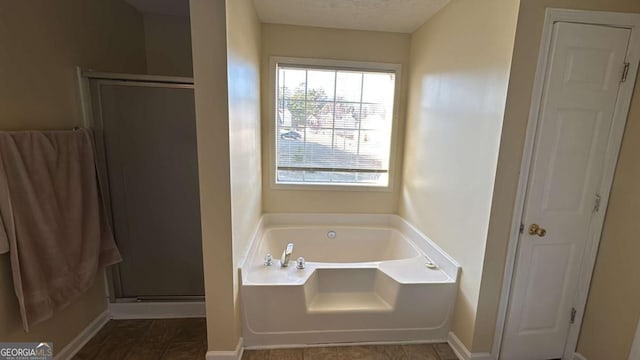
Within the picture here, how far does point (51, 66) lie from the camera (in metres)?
1.72

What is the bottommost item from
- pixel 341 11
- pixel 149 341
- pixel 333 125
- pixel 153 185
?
pixel 149 341

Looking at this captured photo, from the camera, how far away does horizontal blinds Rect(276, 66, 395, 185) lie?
2.77m

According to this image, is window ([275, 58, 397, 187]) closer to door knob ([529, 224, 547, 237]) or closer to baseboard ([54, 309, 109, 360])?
door knob ([529, 224, 547, 237])

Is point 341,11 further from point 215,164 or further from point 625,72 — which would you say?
point 625,72

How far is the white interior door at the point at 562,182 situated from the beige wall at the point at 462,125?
23cm

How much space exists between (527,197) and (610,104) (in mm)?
669

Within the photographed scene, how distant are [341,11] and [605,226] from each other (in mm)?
2325

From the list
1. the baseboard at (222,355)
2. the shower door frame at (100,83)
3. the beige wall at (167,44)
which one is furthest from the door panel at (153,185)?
the beige wall at (167,44)

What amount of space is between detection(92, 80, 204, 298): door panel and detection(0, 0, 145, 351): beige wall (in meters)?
0.21

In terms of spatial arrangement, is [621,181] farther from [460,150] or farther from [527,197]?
[460,150]

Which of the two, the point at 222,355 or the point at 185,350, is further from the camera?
the point at 185,350

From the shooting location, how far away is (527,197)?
1672 millimetres

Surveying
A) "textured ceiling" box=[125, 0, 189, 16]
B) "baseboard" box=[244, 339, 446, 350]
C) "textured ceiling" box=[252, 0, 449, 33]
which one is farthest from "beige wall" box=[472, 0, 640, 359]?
"textured ceiling" box=[125, 0, 189, 16]

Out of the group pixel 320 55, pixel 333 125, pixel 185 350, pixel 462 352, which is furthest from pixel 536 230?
pixel 185 350
